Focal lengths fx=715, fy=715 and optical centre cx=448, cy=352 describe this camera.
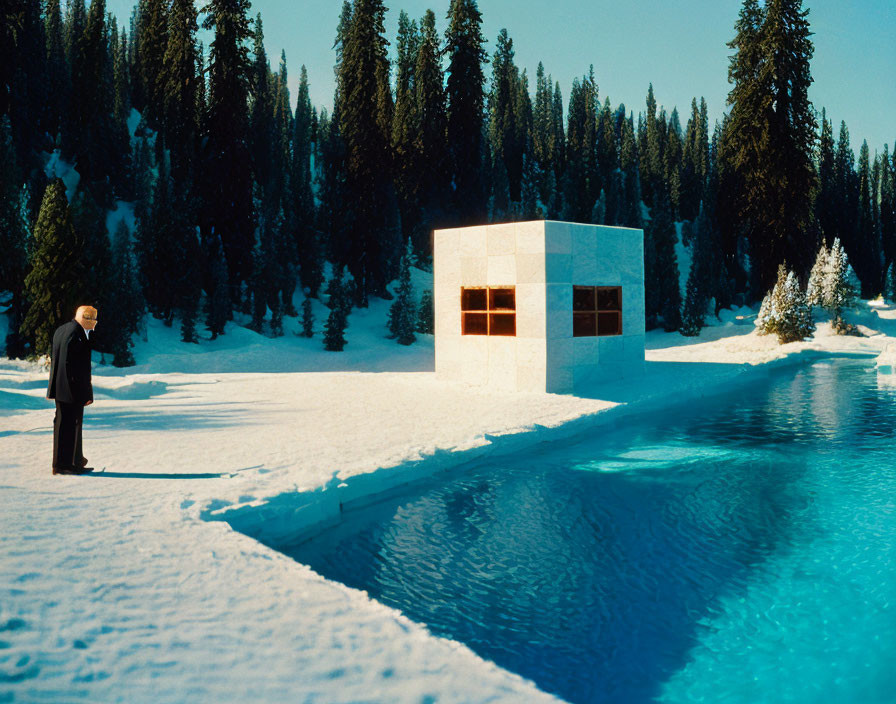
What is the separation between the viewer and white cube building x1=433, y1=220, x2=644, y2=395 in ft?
53.4

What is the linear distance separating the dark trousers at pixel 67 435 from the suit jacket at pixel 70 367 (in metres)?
0.11

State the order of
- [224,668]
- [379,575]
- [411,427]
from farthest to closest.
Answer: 1. [411,427]
2. [379,575]
3. [224,668]

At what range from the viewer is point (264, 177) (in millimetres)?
44531

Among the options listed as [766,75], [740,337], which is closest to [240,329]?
[740,337]

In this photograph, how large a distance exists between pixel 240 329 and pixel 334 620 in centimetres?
2723

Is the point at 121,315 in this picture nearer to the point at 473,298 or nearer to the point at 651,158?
the point at 473,298

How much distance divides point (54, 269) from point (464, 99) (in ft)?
88.1

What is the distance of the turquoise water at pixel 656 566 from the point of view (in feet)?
16.9

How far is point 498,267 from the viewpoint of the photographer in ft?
55.9

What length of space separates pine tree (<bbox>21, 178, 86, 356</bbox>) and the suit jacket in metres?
15.1

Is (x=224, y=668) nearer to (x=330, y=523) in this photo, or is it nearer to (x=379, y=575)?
(x=379, y=575)

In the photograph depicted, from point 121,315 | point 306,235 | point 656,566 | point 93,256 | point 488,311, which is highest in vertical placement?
point 306,235

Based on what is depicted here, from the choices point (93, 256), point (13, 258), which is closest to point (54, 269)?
point (93, 256)

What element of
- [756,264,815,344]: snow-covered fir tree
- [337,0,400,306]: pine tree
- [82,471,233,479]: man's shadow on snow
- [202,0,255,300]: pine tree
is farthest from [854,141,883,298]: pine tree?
[82,471,233,479]: man's shadow on snow
